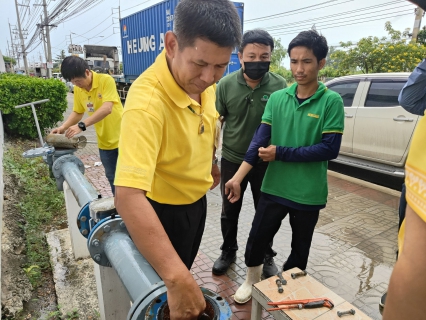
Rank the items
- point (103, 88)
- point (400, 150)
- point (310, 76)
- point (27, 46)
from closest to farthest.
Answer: point (310, 76), point (103, 88), point (400, 150), point (27, 46)

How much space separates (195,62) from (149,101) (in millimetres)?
200

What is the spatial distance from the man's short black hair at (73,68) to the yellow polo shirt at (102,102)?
6.5 inches

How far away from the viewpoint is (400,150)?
454 centimetres

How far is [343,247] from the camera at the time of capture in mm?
3225

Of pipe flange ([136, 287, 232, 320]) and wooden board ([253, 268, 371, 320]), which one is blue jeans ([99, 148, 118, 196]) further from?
pipe flange ([136, 287, 232, 320])

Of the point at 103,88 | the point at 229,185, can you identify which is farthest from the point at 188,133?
the point at 103,88

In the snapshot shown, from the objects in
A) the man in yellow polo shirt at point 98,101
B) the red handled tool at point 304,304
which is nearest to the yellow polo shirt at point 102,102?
the man in yellow polo shirt at point 98,101

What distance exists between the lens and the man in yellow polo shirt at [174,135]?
85 cm

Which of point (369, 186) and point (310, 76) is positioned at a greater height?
point (310, 76)

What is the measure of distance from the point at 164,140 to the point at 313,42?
4.19 ft

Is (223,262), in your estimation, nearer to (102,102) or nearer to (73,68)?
(102,102)

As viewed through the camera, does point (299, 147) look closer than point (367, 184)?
Yes

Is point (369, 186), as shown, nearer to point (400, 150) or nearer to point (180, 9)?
point (400, 150)

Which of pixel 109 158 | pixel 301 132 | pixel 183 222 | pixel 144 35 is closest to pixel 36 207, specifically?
pixel 109 158
